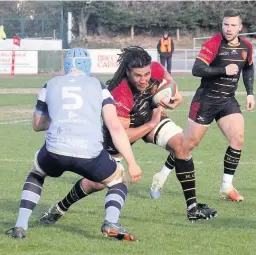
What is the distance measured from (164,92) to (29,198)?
1.66m

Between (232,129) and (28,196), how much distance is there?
3.00 m

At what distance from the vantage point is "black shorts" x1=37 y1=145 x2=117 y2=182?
7.14 meters

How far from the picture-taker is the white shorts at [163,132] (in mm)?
8531

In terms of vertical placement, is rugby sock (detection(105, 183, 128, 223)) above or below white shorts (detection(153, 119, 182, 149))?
below

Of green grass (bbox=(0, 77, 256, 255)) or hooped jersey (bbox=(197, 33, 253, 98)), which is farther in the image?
hooped jersey (bbox=(197, 33, 253, 98))

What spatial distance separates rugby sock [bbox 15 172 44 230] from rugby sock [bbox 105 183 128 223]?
0.58 m

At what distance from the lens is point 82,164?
7141 millimetres

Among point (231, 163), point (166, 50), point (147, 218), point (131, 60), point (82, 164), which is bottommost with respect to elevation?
point (166, 50)

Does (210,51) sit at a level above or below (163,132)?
above

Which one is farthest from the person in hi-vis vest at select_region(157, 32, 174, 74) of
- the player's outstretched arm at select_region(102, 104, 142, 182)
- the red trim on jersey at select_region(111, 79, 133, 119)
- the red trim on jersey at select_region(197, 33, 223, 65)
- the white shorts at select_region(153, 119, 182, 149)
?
the player's outstretched arm at select_region(102, 104, 142, 182)

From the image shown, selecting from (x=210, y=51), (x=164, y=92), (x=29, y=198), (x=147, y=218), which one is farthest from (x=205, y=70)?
(x=29, y=198)

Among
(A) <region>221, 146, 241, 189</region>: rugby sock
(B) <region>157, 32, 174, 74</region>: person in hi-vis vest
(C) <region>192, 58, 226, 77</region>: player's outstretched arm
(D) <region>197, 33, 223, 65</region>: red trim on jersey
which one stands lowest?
(B) <region>157, 32, 174, 74</region>: person in hi-vis vest

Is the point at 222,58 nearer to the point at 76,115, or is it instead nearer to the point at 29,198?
the point at 76,115

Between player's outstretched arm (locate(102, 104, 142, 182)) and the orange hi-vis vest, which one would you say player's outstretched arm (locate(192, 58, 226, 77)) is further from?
the orange hi-vis vest
